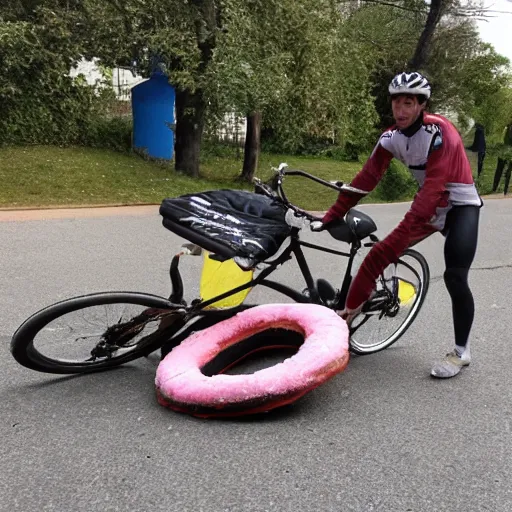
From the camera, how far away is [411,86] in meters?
3.40

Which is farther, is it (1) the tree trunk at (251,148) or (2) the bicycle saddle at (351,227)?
(1) the tree trunk at (251,148)

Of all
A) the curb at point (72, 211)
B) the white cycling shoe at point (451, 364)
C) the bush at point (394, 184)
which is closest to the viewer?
the white cycling shoe at point (451, 364)

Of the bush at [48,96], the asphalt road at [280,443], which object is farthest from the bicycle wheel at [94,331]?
the bush at [48,96]

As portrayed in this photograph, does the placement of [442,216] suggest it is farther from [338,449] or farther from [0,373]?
[0,373]

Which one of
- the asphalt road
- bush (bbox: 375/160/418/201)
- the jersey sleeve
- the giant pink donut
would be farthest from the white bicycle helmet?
bush (bbox: 375/160/418/201)

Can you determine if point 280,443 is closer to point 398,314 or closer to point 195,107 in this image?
point 398,314

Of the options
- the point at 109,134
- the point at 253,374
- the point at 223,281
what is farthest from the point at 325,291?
the point at 109,134

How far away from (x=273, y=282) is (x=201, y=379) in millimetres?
915

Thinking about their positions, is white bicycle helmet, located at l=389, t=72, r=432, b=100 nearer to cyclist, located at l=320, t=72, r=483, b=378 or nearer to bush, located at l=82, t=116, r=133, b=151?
cyclist, located at l=320, t=72, r=483, b=378

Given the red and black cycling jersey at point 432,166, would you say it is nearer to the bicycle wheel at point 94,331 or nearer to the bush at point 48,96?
the bicycle wheel at point 94,331

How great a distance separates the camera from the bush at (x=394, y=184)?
45.4 feet

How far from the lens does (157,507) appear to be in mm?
2562

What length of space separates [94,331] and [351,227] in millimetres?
1693

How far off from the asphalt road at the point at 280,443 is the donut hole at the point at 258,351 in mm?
345
